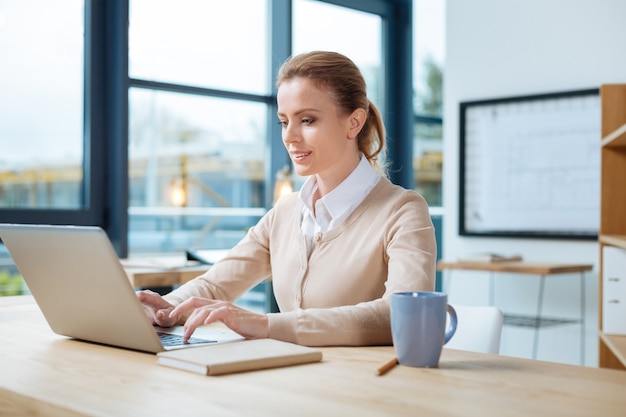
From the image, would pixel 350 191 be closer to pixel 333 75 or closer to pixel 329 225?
pixel 329 225

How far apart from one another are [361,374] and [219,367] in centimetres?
20

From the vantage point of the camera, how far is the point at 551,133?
4469 mm

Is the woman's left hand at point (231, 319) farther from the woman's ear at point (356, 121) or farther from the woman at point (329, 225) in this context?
the woman's ear at point (356, 121)

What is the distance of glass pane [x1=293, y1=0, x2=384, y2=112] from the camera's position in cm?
520

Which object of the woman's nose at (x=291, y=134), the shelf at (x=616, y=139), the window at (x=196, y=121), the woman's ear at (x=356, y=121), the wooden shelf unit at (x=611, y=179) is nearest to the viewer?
the woman's nose at (x=291, y=134)

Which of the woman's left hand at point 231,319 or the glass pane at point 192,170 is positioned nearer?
the woman's left hand at point 231,319

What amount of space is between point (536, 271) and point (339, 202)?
236cm

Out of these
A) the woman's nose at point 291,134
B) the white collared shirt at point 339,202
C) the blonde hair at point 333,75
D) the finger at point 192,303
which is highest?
the blonde hair at point 333,75

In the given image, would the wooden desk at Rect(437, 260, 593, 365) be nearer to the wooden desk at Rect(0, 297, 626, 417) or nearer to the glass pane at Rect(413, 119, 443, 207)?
the glass pane at Rect(413, 119, 443, 207)

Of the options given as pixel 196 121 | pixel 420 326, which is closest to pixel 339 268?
pixel 420 326

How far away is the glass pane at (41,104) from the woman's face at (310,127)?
93.2 inches

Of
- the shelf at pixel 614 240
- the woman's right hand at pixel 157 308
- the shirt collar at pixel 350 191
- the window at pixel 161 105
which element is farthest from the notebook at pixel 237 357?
the window at pixel 161 105

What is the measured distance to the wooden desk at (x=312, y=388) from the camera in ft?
3.19

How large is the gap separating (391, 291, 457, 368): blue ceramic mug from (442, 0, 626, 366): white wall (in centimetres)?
331
